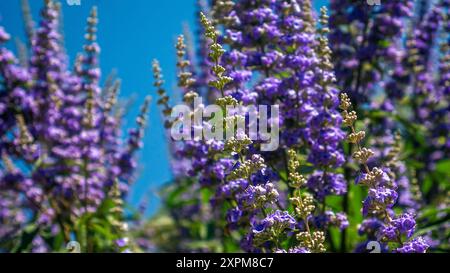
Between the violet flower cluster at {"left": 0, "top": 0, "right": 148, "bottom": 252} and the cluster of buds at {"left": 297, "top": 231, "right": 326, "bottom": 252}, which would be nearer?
the cluster of buds at {"left": 297, "top": 231, "right": 326, "bottom": 252}

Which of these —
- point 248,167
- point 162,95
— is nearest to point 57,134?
point 162,95

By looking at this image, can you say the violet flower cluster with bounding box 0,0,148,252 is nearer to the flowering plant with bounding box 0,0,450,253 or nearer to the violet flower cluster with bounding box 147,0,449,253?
the flowering plant with bounding box 0,0,450,253

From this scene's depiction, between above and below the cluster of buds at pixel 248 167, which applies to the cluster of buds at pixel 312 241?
below

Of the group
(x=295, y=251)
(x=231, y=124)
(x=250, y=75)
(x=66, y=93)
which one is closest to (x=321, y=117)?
(x=250, y=75)

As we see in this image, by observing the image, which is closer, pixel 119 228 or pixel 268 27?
pixel 268 27

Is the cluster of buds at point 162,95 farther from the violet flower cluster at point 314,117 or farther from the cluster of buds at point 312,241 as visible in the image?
the cluster of buds at point 312,241

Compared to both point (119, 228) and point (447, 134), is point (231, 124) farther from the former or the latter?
point (447, 134)

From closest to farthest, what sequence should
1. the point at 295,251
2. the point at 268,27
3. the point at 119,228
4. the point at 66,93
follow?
the point at 295,251 → the point at 268,27 → the point at 119,228 → the point at 66,93

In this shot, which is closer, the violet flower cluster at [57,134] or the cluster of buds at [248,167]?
the cluster of buds at [248,167]

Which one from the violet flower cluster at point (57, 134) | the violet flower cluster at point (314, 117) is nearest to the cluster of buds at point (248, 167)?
the violet flower cluster at point (314, 117)

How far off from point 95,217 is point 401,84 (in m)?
3.77

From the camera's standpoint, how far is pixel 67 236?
23.7 feet

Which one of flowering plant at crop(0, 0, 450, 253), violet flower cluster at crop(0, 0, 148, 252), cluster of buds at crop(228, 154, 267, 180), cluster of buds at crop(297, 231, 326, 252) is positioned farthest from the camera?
violet flower cluster at crop(0, 0, 148, 252)

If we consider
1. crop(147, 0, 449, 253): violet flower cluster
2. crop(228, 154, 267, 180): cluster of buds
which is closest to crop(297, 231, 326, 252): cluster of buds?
crop(147, 0, 449, 253): violet flower cluster
